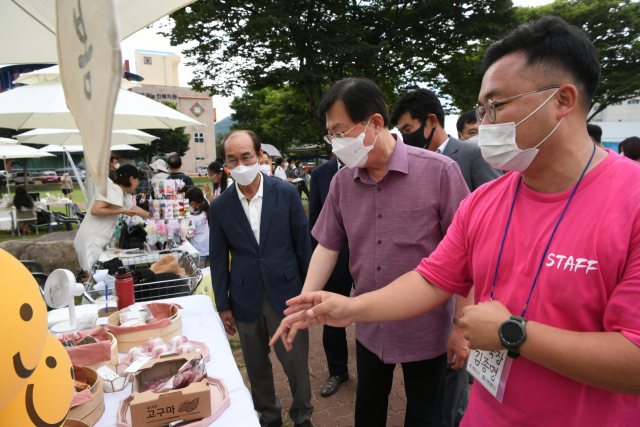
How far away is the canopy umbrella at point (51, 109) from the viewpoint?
198 inches

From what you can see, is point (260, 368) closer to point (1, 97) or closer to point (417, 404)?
point (417, 404)

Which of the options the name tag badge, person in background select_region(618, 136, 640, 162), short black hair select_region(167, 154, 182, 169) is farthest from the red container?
person in background select_region(618, 136, 640, 162)

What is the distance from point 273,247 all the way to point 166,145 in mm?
42853

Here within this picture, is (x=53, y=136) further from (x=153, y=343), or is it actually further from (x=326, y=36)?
(x=153, y=343)

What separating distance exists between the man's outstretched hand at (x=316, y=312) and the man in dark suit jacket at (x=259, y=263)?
3.86 feet

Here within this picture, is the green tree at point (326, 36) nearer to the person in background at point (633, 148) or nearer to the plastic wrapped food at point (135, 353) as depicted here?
the person in background at point (633, 148)

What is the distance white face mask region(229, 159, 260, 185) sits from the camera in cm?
271

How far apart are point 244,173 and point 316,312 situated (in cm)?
→ 151

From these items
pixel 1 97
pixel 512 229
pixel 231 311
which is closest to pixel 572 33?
pixel 512 229

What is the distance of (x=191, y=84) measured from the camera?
1215 centimetres

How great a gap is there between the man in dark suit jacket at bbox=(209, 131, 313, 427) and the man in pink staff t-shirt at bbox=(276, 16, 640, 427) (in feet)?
5.50

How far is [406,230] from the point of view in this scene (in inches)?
75.4

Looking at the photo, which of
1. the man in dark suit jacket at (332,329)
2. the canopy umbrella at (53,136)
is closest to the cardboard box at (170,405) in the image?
the man in dark suit jacket at (332,329)

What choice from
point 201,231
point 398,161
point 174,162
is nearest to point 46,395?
point 398,161
